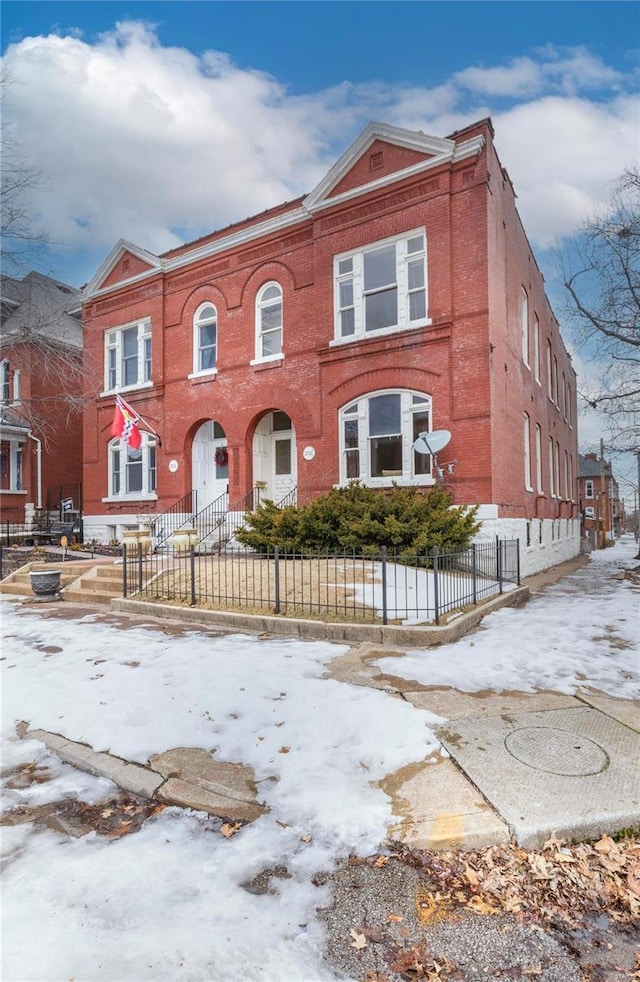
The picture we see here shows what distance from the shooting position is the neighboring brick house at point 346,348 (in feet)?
42.8

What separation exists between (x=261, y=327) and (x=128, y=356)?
6.29 m

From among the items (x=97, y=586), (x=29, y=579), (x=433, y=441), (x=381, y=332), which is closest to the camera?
(x=97, y=586)

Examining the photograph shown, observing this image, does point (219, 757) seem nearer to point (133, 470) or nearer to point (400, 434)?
point (400, 434)

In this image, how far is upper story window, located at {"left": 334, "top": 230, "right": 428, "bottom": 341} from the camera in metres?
13.9

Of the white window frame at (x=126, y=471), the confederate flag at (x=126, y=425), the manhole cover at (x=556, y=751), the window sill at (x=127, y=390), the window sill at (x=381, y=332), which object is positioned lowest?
the manhole cover at (x=556, y=751)

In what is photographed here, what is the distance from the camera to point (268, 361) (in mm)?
16234

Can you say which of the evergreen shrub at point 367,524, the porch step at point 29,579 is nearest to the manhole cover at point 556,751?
the evergreen shrub at point 367,524

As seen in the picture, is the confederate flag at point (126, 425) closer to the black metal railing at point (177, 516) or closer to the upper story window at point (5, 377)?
the black metal railing at point (177, 516)

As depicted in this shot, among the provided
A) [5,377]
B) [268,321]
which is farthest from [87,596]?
[5,377]

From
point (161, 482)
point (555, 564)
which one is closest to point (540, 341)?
point (555, 564)

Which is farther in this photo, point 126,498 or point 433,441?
point 126,498

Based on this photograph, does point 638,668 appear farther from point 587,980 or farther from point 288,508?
point 288,508

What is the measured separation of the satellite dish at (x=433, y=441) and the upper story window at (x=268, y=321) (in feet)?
20.4

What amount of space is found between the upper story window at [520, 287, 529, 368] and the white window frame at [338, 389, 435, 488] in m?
5.32
